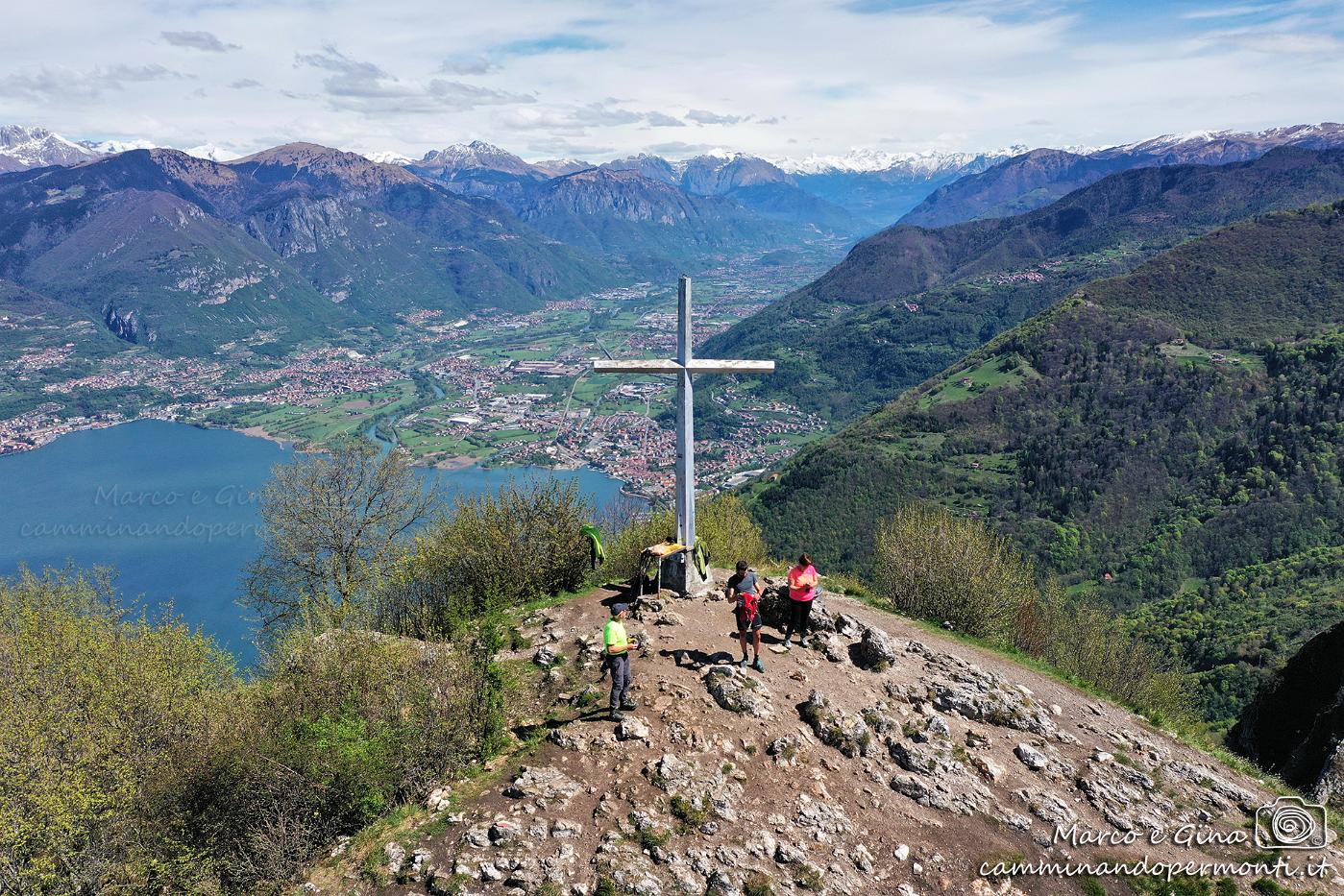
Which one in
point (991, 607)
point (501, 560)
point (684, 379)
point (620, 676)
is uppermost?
point (684, 379)

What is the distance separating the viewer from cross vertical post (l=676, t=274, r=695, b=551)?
21.1 metres

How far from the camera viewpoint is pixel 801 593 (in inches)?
760

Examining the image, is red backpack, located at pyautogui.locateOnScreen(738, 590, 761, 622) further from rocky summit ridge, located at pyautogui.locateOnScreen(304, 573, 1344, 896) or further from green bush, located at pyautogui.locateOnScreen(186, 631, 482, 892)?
green bush, located at pyautogui.locateOnScreen(186, 631, 482, 892)

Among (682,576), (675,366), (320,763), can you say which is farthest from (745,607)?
(320,763)

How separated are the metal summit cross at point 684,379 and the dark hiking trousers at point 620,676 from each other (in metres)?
6.42

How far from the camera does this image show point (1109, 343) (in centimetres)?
15225

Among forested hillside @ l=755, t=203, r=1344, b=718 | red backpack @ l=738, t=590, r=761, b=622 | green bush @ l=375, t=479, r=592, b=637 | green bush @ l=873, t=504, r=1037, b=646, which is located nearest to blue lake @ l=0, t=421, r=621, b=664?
green bush @ l=375, t=479, r=592, b=637

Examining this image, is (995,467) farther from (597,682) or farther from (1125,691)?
(597,682)

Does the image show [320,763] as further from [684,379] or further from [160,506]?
[160,506]

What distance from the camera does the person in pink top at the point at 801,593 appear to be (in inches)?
757

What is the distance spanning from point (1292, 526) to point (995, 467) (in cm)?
4574

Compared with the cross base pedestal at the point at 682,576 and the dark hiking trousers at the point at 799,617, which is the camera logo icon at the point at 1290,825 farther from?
the cross base pedestal at the point at 682,576

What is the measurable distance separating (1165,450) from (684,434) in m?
132

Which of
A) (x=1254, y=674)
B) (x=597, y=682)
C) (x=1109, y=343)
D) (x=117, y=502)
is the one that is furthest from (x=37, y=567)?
(x=1109, y=343)
